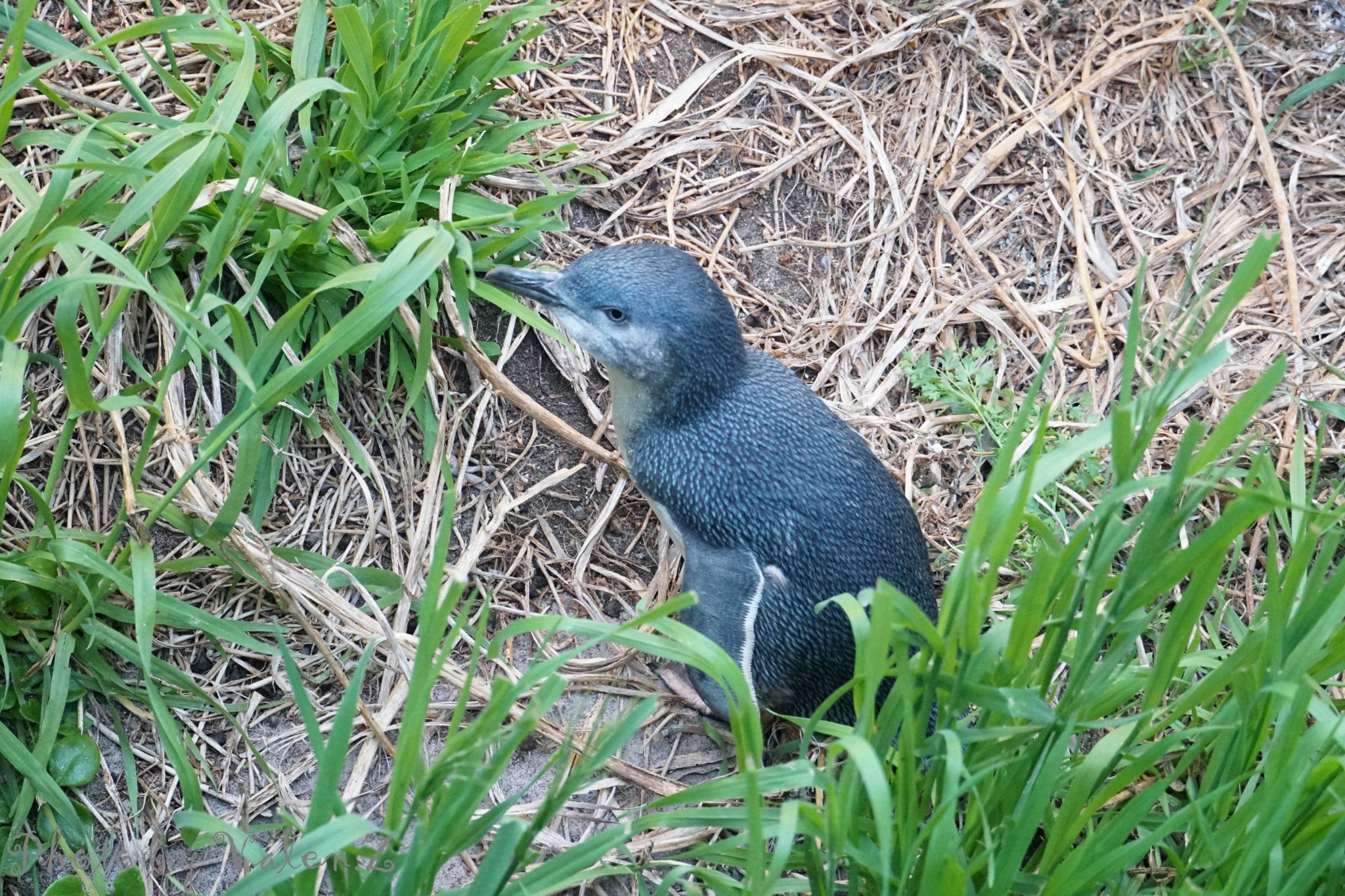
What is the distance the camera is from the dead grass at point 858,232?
266 cm

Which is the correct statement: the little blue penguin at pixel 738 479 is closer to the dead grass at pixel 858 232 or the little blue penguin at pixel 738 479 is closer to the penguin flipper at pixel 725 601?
the penguin flipper at pixel 725 601

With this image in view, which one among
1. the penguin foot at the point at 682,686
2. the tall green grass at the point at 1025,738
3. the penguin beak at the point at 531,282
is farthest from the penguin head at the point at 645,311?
the tall green grass at the point at 1025,738

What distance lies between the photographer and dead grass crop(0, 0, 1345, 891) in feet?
8.73

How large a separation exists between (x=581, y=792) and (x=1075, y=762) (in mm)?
1057

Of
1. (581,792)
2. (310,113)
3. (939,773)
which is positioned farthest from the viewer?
(310,113)

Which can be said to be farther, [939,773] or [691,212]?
[691,212]

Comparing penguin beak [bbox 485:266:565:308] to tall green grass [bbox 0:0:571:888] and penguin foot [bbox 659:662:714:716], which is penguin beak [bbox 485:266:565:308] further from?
penguin foot [bbox 659:662:714:716]

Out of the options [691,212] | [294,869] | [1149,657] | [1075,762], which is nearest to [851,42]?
[691,212]

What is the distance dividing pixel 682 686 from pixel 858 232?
1436 millimetres

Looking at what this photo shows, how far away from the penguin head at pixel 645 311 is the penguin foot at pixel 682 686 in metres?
0.69

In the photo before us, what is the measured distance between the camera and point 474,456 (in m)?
2.80

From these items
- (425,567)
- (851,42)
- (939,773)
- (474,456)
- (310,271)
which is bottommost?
(425,567)

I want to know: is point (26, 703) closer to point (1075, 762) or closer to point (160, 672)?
point (160, 672)

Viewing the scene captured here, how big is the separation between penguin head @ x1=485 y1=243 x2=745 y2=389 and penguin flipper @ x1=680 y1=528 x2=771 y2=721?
41 cm
